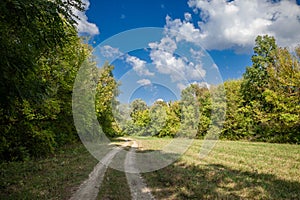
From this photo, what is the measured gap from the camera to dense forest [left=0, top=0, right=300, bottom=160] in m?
6.70

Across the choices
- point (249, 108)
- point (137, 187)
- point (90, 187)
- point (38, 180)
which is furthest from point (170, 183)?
point (249, 108)

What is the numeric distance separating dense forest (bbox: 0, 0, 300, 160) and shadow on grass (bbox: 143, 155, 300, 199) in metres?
5.33

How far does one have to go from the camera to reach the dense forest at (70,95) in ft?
22.0

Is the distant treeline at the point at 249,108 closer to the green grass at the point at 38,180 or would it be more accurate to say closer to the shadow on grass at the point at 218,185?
the green grass at the point at 38,180

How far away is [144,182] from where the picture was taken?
948 cm

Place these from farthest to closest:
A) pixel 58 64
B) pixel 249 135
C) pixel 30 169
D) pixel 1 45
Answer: pixel 249 135 < pixel 58 64 < pixel 30 169 < pixel 1 45

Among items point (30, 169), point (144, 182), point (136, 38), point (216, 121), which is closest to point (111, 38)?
point (136, 38)

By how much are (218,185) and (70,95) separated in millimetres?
18026

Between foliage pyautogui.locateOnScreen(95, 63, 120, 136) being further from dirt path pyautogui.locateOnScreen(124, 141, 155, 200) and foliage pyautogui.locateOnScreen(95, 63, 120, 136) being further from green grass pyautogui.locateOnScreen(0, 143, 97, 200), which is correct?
dirt path pyautogui.locateOnScreen(124, 141, 155, 200)

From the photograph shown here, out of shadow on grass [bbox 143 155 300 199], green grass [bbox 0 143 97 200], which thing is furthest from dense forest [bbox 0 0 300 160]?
shadow on grass [bbox 143 155 300 199]

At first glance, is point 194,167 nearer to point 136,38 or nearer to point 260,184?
point 260,184

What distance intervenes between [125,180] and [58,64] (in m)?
11.6

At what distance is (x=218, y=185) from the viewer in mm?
8562

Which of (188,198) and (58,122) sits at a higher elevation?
(58,122)
